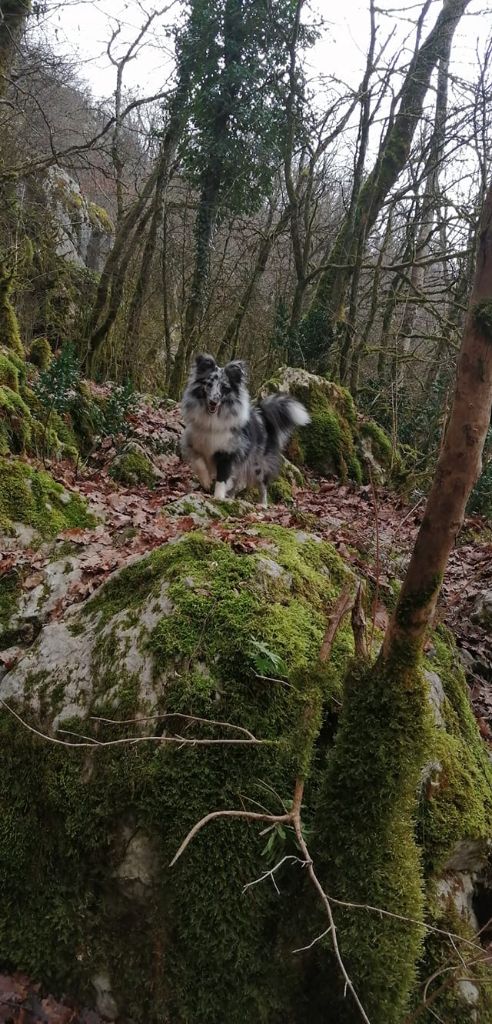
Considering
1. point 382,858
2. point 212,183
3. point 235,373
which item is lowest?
point 382,858

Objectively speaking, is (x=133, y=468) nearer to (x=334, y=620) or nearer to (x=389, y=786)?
(x=334, y=620)

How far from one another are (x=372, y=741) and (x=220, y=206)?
13575 millimetres

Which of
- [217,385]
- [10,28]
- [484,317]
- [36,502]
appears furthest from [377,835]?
[10,28]

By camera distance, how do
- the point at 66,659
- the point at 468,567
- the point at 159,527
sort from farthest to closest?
the point at 468,567 → the point at 159,527 → the point at 66,659

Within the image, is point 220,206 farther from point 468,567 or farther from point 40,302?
point 468,567

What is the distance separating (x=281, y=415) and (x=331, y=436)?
6.44ft

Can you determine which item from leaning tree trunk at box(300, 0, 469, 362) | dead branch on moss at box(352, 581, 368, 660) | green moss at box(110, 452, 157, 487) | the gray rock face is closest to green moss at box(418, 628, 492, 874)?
dead branch on moss at box(352, 581, 368, 660)

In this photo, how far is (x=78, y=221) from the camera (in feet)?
47.1

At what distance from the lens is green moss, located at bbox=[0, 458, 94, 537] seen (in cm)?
418

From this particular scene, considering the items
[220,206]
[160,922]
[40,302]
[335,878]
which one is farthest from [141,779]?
[220,206]

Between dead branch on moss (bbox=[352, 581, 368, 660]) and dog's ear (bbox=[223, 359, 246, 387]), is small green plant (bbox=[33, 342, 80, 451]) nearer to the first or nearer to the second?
dog's ear (bbox=[223, 359, 246, 387])

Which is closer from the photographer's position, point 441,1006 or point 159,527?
point 441,1006

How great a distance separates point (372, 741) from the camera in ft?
6.36

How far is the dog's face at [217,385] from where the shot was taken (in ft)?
20.5
